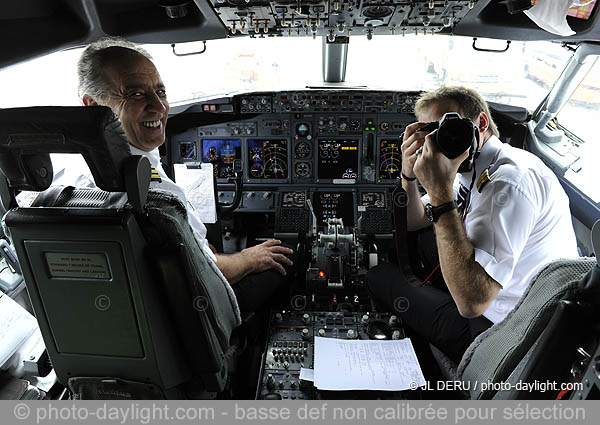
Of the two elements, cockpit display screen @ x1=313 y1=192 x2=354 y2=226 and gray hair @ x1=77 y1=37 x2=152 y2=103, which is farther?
cockpit display screen @ x1=313 y1=192 x2=354 y2=226

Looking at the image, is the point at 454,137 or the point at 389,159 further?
the point at 389,159

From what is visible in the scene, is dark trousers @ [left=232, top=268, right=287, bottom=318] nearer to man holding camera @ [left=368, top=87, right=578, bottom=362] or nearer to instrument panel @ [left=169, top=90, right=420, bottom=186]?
man holding camera @ [left=368, top=87, right=578, bottom=362]

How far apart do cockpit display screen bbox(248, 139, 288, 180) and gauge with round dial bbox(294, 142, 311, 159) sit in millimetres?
97

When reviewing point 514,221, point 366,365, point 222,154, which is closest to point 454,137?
point 514,221

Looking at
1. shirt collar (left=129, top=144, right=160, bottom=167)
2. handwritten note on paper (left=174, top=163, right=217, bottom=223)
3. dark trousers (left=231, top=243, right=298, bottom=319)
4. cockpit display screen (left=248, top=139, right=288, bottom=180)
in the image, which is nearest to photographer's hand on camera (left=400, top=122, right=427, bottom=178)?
dark trousers (left=231, top=243, right=298, bottom=319)

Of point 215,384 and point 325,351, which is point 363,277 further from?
point 215,384

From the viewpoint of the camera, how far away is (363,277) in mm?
2547

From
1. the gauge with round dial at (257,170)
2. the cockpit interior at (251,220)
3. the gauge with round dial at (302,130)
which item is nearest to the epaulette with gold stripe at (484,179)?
the cockpit interior at (251,220)

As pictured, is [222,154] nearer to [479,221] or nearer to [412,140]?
[412,140]

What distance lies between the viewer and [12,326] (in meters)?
1.86

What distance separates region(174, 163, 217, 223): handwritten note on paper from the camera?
286cm

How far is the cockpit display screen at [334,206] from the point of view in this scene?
11.0 ft

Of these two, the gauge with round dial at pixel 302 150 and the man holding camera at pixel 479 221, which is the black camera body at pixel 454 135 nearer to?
the man holding camera at pixel 479 221

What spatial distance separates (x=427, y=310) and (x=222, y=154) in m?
2.27
